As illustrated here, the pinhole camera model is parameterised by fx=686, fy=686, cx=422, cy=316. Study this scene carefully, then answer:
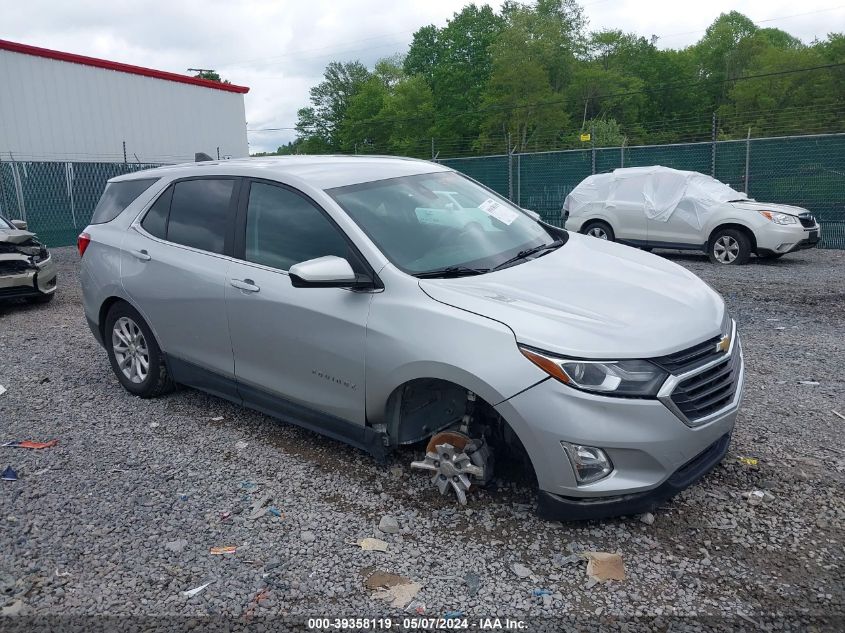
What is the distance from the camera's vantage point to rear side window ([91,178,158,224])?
525 cm

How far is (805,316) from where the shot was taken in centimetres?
756

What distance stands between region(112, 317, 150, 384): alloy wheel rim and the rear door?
1.04 ft

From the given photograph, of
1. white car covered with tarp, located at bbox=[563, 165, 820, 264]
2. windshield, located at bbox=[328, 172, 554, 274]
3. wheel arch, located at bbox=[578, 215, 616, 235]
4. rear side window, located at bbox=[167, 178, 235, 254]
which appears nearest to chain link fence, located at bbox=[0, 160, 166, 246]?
wheel arch, located at bbox=[578, 215, 616, 235]

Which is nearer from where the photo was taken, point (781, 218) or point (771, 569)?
point (771, 569)

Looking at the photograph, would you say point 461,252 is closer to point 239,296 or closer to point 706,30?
point 239,296

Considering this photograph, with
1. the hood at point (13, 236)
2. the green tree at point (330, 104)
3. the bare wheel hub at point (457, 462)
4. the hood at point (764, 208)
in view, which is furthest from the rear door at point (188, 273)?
the green tree at point (330, 104)

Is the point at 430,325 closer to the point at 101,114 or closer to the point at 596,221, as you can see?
the point at 596,221

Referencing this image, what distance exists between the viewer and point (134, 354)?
524cm

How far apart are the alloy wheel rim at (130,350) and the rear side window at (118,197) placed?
86cm

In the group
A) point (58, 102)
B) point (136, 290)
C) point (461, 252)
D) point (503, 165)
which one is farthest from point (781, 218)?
point (58, 102)

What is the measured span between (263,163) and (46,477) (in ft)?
7.78

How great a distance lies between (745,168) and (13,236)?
44.0 ft

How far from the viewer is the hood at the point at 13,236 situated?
28.2 ft

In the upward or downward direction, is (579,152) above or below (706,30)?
below
